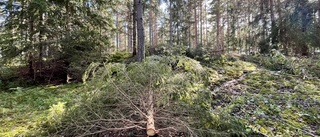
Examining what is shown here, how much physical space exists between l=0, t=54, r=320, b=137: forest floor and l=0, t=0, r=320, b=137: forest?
0.8 inches

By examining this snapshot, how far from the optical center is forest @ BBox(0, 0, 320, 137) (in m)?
2.21

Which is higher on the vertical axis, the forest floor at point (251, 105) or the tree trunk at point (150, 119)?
the tree trunk at point (150, 119)

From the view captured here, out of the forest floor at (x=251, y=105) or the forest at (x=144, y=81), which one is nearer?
the forest at (x=144, y=81)

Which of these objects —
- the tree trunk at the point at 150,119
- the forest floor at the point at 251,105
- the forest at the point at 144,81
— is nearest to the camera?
the tree trunk at the point at 150,119

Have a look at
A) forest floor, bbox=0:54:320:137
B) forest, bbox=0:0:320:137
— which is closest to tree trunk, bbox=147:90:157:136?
forest, bbox=0:0:320:137

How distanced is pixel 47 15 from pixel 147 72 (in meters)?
5.96

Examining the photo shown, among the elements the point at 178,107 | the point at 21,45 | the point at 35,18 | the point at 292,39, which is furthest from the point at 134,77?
the point at 292,39

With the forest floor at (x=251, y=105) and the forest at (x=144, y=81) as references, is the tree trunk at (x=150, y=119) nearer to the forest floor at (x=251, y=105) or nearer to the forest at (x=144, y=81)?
the forest at (x=144, y=81)

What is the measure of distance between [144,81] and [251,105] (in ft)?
7.85

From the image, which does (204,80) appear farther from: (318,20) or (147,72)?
(318,20)

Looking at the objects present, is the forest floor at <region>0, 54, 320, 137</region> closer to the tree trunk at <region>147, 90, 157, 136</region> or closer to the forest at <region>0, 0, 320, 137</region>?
the forest at <region>0, 0, 320, 137</region>

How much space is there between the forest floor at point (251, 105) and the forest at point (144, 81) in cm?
2

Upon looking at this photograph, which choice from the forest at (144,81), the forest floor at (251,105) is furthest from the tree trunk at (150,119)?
the forest floor at (251,105)

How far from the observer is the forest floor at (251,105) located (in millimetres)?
2612
